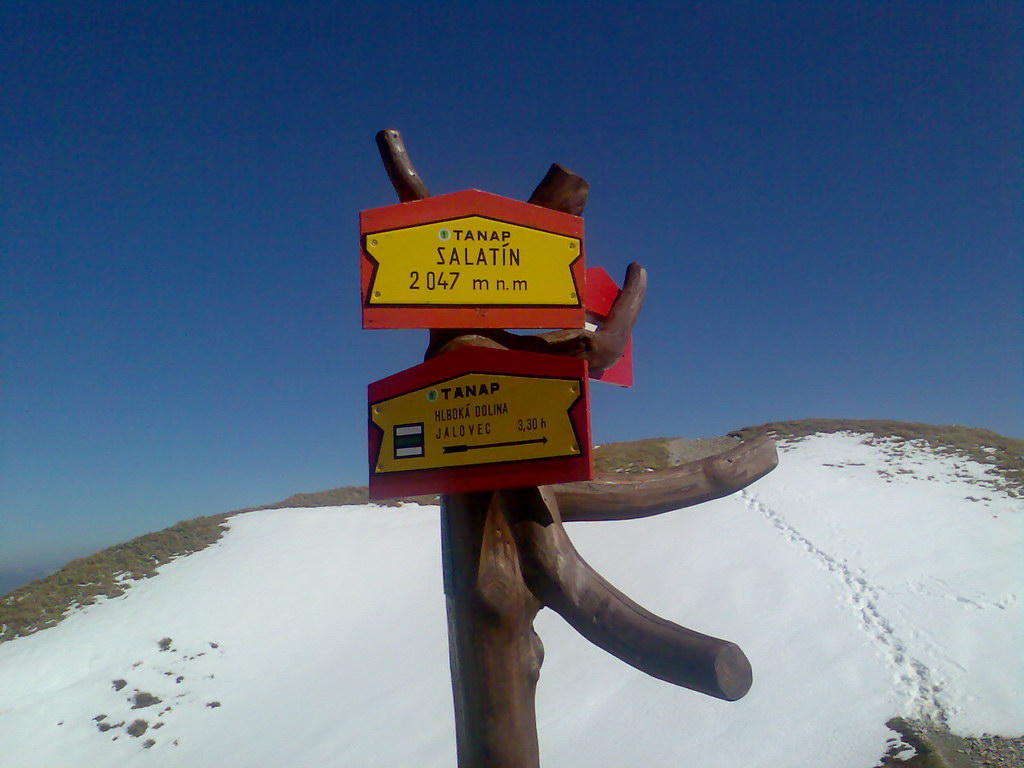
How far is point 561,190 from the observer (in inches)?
105

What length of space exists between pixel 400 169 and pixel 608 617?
2.00 meters

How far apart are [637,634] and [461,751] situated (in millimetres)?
855

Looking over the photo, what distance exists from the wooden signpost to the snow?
5513mm

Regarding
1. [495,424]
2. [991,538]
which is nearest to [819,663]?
[991,538]

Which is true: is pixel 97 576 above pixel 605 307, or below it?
below

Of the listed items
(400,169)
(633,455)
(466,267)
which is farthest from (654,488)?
(633,455)

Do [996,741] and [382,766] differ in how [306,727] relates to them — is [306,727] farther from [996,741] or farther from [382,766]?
[996,741]

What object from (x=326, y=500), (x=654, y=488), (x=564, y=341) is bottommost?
(x=654, y=488)

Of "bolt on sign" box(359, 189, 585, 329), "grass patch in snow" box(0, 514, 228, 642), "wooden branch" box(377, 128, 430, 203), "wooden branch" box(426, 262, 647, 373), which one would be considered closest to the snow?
"grass patch in snow" box(0, 514, 228, 642)

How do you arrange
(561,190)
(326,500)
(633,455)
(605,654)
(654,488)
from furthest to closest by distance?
(326,500) < (633,455) < (605,654) < (654,488) < (561,190)

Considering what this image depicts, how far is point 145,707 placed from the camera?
9.84 metres

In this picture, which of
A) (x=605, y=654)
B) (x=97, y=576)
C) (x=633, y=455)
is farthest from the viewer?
(x=633, y=455)

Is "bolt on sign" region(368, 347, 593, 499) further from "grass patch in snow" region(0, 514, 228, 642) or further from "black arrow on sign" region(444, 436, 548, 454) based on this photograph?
"grass patch in snow" region(0, 514, 228, 642)

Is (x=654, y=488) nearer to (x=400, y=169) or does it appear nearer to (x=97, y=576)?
(x=400, y=169)
